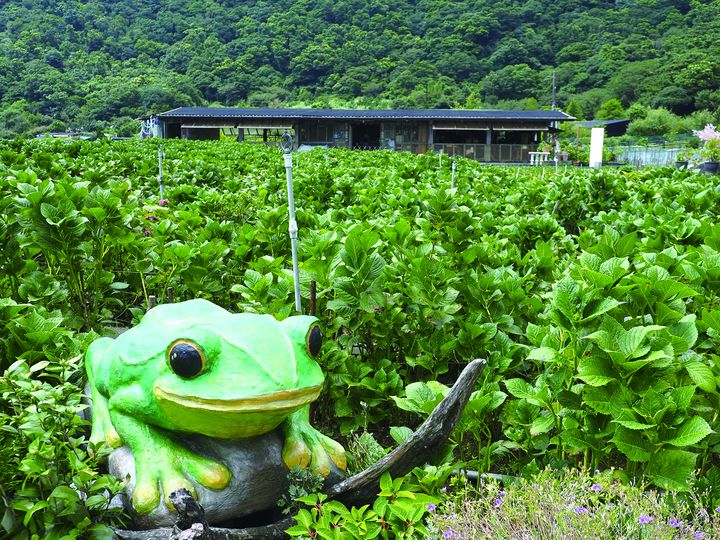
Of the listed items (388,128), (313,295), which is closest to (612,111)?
(388,128)

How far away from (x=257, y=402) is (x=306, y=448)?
0.42 meters

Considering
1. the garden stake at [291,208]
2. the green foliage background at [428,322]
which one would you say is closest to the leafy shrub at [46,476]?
the green foliage background at [428,322]

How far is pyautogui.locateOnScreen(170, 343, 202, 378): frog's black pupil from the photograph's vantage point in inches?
70.9

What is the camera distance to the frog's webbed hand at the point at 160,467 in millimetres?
1914

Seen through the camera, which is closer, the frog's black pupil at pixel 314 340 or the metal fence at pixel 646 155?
the frog's black pupil at pixel 314 340

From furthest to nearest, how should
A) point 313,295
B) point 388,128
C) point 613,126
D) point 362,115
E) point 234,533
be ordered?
point 613,126, point 388,128, point 362,115, point 313,295, point 234,533

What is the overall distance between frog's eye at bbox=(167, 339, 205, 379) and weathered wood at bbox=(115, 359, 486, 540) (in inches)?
22.8

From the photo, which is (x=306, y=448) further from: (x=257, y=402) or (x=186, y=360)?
(x=186, y=360)

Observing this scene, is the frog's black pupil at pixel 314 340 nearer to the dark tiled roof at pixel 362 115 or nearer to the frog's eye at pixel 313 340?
the frog's eye at pixel 313 340

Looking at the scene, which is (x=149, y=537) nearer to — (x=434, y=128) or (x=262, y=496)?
(x=262, y=496)

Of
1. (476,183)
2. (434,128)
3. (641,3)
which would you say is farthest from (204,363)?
(641,3)

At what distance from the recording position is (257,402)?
1.77 metres

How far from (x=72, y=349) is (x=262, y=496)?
105 cm

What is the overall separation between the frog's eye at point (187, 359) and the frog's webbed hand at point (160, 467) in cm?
30
